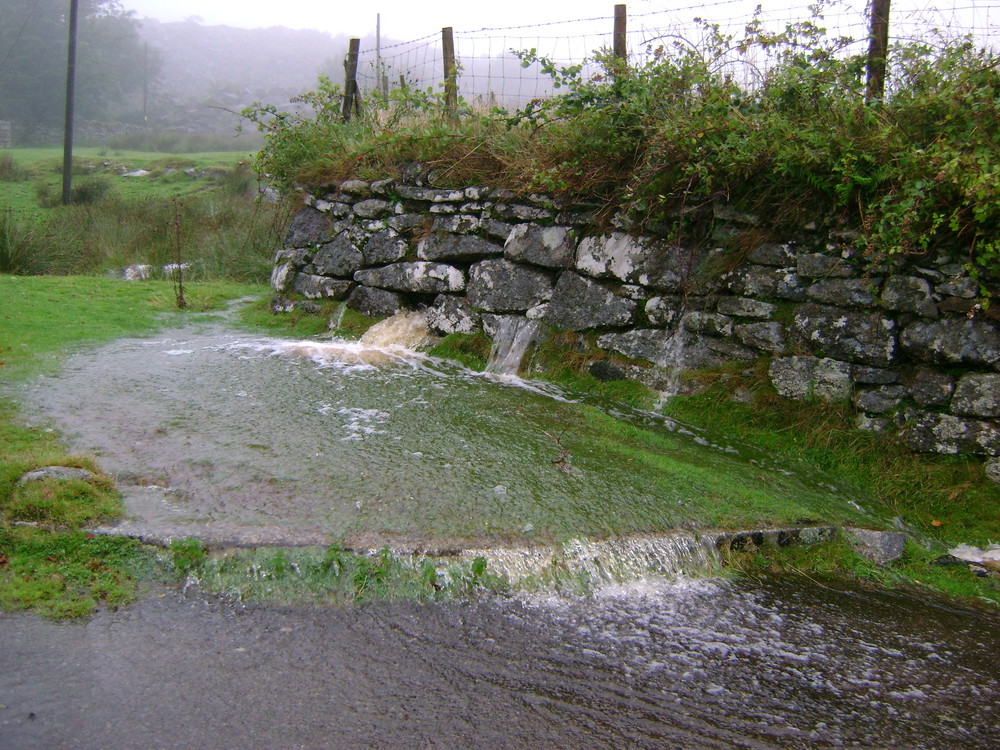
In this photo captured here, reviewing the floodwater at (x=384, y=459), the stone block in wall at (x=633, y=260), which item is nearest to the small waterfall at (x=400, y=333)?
the floodwater at (x=384, y=459)

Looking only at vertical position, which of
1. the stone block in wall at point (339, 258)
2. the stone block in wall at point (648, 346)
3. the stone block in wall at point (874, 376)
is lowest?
the stone block in wall at point (874, 376)

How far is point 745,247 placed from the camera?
6.41 meters

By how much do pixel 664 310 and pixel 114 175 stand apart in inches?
990

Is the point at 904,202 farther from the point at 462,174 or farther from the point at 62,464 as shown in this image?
the point at 62,464

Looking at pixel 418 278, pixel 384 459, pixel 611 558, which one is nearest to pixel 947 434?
pixel 611 558

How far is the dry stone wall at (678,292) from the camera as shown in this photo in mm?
5422

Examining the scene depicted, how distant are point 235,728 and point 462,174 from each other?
673 centimetres

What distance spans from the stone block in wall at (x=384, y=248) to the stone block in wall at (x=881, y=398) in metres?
5.36

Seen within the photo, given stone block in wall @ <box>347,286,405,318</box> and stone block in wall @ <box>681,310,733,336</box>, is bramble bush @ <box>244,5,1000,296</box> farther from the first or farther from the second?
stone block in wall @ <box>347,286,405,318</box>

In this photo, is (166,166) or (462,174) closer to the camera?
(462,174)

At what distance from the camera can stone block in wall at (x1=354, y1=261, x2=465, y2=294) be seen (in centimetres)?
831

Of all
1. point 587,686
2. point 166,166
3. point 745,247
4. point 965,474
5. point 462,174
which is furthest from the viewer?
point 166,166

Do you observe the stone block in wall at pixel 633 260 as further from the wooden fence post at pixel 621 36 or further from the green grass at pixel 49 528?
the green grass at pixel 49 528

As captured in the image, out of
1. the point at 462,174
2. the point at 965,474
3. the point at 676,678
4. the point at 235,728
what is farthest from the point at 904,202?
the point at 235,728
